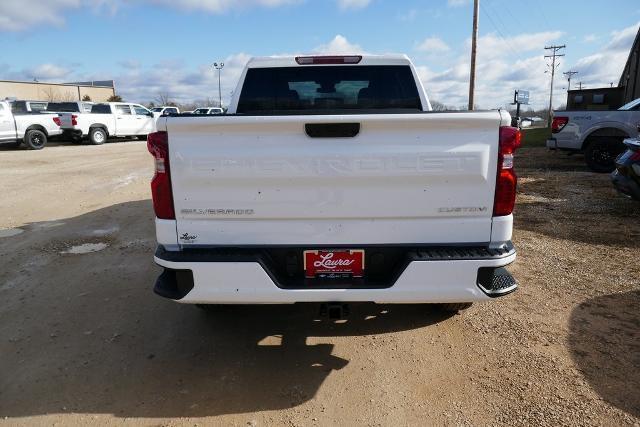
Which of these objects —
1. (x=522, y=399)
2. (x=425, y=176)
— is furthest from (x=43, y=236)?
(x=522, y=399)

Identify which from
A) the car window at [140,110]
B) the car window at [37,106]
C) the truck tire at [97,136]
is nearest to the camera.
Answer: the car window at [37,106]

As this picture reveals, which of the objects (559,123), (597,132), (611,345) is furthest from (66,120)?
(611,345)

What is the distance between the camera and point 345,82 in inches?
175

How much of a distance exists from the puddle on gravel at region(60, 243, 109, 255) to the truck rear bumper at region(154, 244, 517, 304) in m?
3.35

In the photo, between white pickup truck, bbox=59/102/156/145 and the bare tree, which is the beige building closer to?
the bare tree

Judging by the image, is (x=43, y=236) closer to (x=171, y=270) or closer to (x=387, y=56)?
(x=171, y=270)

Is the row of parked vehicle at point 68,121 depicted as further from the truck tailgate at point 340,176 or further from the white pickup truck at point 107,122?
the truck tailgate at point 340,176

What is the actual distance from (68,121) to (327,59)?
18.6 m

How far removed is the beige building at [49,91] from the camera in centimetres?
5266

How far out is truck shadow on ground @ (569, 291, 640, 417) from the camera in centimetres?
273

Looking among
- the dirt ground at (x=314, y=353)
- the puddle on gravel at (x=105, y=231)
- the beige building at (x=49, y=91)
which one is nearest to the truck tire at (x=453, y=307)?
the dirt ground at (x=314, y=353)

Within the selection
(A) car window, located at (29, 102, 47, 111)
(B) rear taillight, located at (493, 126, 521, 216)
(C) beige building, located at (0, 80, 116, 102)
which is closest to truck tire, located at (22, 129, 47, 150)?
(A) car window, located at (29, 102, 47, 111)

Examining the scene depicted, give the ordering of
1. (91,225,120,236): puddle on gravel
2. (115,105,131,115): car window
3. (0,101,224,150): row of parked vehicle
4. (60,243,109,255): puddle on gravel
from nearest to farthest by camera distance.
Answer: (60,243,109,255): puddle on gravel, (91,225,120,236): puddle on gravel, (0,101,224,150): row of parked vehicle, (115,105,131,115): car window

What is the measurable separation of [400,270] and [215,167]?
1229mm
